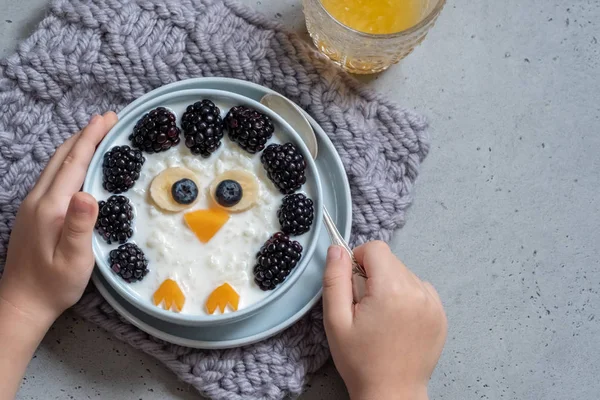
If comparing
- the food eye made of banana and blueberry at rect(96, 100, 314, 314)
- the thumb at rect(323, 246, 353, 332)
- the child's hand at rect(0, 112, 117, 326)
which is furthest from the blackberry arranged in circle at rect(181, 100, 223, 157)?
the thumb at rect(323, 246, 353, 332)

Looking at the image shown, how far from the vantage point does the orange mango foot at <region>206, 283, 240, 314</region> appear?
2.81 feet

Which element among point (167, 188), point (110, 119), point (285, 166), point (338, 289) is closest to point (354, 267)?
point (338, 289)

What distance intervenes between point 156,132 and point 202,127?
61mm

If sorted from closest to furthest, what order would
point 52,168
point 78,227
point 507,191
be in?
point 78,227 → point 52,168 → point 507,191

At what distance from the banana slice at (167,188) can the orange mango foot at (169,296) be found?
10cm

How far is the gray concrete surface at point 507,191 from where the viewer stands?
1.02 m

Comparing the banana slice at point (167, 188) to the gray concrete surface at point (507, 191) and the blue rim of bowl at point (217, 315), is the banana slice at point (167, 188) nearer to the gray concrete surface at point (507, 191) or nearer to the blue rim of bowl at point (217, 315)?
the blue rim of bowl at point (217, 315)

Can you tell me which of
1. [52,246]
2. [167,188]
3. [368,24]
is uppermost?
[368,24]

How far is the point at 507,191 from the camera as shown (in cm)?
104

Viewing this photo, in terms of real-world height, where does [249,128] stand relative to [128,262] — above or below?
above

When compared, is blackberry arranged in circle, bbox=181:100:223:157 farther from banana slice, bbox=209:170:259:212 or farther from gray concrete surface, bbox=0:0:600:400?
gray concrete surface, bbox=0:0:600:400

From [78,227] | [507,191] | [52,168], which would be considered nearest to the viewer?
[78,227]

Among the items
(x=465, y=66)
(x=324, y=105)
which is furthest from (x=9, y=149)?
(x=465, y=66)

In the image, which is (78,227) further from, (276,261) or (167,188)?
(276,261)
